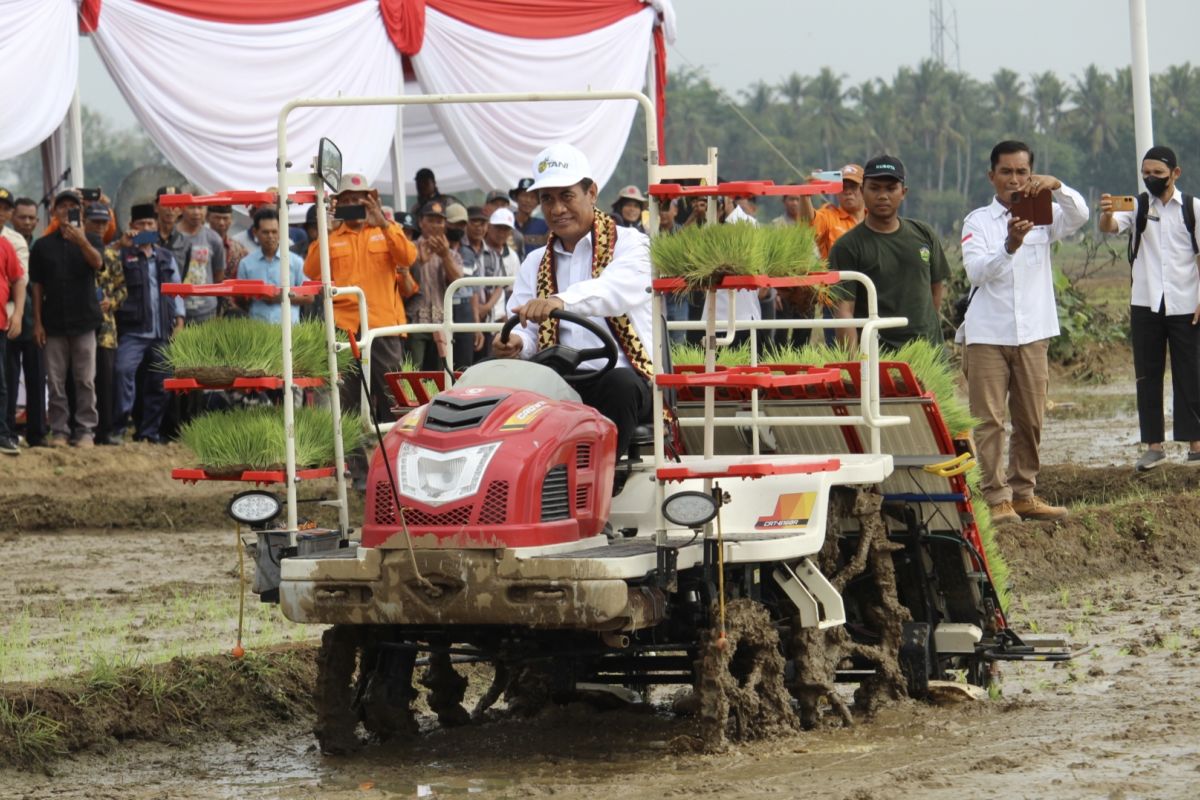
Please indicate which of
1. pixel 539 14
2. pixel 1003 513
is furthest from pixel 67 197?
pixel 1003 513

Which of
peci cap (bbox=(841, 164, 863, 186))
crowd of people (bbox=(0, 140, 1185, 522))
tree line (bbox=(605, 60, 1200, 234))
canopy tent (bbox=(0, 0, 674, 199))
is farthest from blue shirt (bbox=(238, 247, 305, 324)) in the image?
tree line (bbox=(605, 60, 1200, 234))

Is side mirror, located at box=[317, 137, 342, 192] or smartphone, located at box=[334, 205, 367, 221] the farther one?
smartphone, located at box=[334, 205, 367, 221]

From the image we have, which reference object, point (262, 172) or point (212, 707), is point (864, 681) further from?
point (262, 172)

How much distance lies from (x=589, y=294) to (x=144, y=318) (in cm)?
1009

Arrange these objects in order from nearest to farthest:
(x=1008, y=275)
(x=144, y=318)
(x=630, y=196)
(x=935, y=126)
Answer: (x=1008, y=275), (x=144, y=318), (x=630, y=196), (x=935, y=126)

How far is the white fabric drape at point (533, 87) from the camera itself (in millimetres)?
19406

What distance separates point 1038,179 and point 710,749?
5.51 metres

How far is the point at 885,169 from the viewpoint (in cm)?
1077

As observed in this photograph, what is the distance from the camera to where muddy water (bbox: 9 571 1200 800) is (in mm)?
6629

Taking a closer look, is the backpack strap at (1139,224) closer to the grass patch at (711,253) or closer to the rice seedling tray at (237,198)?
the grass patch at (711,253)

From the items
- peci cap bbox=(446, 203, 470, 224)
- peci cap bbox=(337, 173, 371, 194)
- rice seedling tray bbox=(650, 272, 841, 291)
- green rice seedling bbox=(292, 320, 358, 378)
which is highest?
peci cap bbox=(446, 203, 470, 224)

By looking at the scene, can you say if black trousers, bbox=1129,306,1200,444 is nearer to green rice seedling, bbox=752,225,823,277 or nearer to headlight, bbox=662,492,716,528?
green rice seedling, bbox=752,225,823,277

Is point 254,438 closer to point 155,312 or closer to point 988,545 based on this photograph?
point 988,545

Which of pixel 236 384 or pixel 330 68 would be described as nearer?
pixel 236 384
